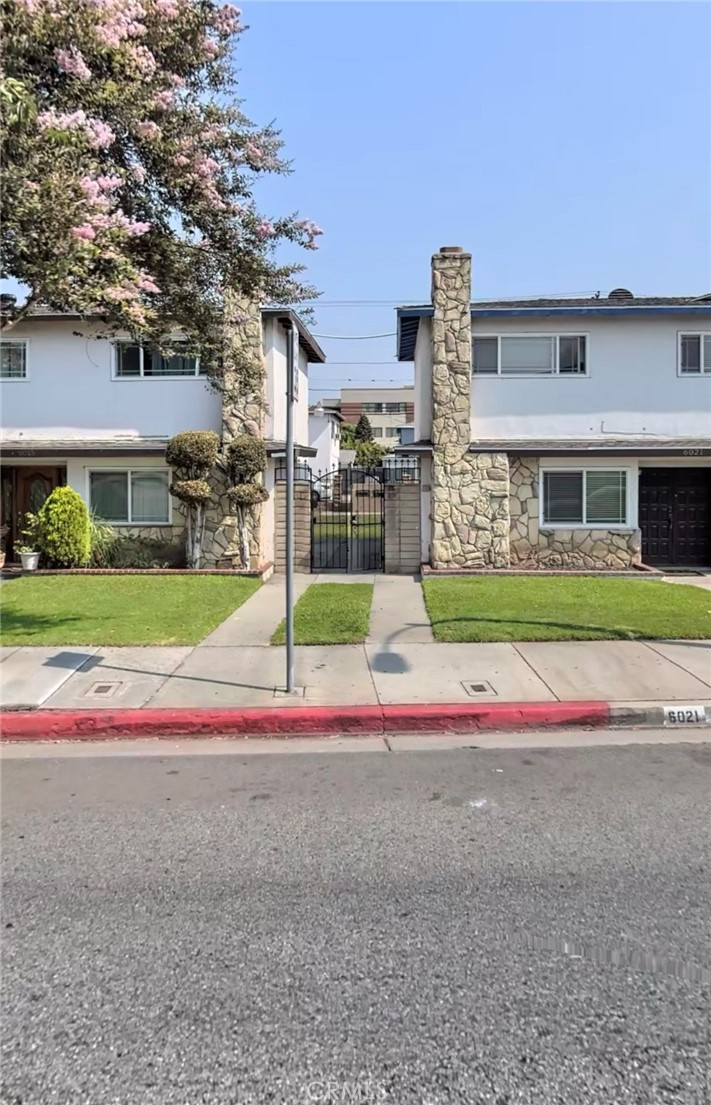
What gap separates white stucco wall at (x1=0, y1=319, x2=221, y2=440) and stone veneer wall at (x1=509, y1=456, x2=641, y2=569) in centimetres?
681

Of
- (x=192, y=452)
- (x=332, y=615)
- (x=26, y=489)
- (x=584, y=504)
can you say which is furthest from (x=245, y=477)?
(x=584, y=504)

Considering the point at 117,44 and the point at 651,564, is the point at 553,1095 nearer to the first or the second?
the point at 117,44

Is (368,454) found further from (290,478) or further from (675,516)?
(290,478)

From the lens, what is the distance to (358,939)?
3.17m

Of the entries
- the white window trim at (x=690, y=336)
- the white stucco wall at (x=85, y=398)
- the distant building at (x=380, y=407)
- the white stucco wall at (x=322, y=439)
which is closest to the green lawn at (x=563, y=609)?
the white window trim at (x=690, y=336)

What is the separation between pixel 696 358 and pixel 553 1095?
1635cm

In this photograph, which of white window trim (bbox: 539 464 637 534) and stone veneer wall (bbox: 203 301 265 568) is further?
white window trim (bbox: 539 464 637 534)

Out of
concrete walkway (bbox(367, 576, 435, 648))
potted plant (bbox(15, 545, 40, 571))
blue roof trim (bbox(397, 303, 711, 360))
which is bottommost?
concrete walkway (bbox(367, 576, 435, 648))

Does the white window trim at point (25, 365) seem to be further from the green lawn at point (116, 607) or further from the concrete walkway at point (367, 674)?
the concrete walkway at point (367, 674)

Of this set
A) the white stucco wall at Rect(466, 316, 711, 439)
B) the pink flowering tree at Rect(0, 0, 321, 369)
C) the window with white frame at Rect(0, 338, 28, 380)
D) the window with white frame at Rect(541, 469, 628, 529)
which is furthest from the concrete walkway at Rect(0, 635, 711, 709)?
the window with white frame at Rect(0, 338, 28, 380)

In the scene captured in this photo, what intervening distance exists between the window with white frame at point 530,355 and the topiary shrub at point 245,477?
16.6ft

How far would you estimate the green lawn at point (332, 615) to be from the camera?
928cm

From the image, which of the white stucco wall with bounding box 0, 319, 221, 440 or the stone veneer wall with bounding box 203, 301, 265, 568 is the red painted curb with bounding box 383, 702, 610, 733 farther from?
the white stucco wall with bounding box 0, 319, 221, 440

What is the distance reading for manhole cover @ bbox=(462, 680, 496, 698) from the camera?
696 centimetres
